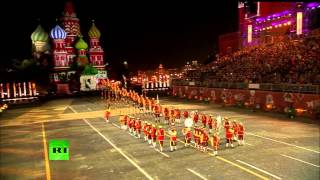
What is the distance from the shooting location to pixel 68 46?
9688 cm

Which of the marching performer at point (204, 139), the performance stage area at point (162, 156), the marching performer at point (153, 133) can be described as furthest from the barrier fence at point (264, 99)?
the marching performer at point (153, 133)

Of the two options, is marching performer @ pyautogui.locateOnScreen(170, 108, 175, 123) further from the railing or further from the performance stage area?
the railing

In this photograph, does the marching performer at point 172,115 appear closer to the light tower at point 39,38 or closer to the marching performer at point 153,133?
the marching performer at point 153,133

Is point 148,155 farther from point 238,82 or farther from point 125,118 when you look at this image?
point 238,82

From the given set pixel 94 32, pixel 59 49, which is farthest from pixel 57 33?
pixel 94 32

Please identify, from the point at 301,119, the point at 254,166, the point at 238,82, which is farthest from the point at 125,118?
the point at 238,82

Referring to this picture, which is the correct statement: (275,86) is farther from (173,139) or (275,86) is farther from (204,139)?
(173,139)

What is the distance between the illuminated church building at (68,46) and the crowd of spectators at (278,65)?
4519 cm

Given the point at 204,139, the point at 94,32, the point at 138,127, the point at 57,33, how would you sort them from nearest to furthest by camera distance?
the point at 204,139 < the point at 138,127 < the point at 57,33 < the point at 94,32

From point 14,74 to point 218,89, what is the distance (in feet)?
187

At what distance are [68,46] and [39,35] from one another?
7997 millimetres

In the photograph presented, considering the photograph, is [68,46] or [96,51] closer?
[68,46]

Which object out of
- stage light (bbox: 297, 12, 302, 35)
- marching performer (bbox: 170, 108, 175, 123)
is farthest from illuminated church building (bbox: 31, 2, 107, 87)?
marching performer (bbox: 170, 108, 175, 123)

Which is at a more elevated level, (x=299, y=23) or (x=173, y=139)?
(x=299, y=23)
